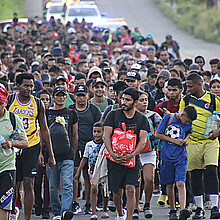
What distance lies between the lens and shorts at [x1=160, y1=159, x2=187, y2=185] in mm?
10102

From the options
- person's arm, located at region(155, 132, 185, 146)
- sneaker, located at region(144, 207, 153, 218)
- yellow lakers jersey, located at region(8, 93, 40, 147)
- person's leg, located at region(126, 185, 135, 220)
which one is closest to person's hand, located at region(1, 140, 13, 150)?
yellow lakers jersey, located at region(8, 93, 40, 147)

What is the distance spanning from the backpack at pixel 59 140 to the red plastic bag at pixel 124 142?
1.10 meters

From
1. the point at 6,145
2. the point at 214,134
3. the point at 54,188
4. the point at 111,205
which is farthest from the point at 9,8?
the point at 6,145

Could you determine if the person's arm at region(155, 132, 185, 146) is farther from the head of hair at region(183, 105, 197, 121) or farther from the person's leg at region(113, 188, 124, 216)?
the person's leg at region(113, 188, 124, 216)

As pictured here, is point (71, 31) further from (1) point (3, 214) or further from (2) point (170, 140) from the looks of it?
(1) point (3, 214)

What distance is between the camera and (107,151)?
386 inches

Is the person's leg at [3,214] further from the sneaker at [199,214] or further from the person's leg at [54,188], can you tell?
the sneaker at [199,214]

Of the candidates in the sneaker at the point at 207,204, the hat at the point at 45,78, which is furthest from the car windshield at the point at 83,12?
the sneaker at the point at 207,204

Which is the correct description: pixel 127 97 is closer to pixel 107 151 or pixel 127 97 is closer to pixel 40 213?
pixel 107 151

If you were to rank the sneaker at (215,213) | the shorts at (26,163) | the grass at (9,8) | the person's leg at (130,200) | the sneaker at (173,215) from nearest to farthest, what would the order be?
1. the person's leg at (130,200)
2. the shorts at (26,163)
3. the sneaker at (215,213)
4. the sneaker at (173,215)
5. the grass at (9,8)

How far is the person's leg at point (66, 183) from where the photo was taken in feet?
33.9

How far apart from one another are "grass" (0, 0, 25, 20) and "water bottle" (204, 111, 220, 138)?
142 feet

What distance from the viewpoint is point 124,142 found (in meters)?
9.55

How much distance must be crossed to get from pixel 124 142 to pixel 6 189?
1855 millimetres
